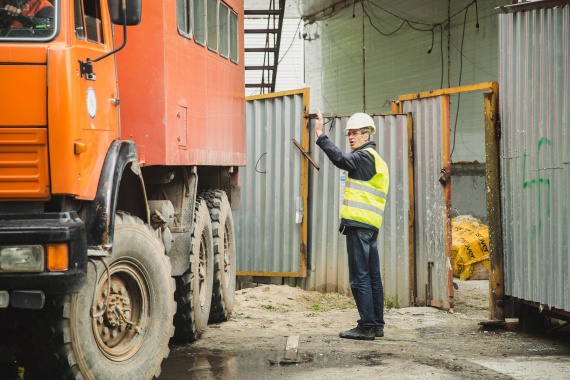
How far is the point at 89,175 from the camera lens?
17.3 feet

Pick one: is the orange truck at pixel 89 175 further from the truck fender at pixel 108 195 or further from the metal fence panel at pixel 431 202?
the metal fence panel at pixel 431 202

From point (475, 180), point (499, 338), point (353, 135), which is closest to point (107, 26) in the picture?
point (353, 135)

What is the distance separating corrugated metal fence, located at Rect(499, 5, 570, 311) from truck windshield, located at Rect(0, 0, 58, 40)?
398cm

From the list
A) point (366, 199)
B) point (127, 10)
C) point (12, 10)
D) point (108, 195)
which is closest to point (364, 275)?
point (366, 199)

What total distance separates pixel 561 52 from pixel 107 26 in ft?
11.7

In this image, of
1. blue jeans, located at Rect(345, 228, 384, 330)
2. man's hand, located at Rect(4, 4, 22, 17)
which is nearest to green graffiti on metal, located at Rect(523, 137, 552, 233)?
blue jeans, located at Rect(345, 228, 384, 330)

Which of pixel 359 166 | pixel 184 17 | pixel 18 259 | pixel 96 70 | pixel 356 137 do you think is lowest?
pixel 18 259

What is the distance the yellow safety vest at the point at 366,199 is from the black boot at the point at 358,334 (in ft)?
3.10

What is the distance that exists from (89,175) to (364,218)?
352cm

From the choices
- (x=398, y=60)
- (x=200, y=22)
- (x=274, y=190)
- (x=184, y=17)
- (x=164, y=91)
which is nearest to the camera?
(x=164, y=91)

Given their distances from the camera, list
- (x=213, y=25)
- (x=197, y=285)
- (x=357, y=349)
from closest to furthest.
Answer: (x=357, y=349) → (x=197, y=285) → (x=213, y=25)

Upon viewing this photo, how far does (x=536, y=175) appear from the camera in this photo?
25.1 ft

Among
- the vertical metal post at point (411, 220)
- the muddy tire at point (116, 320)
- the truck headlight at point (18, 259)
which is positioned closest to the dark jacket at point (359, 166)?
the vertical metal post at point (411, 220)

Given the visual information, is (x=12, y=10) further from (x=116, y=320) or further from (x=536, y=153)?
(x=536, y=153)
